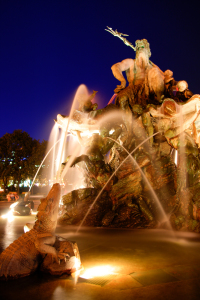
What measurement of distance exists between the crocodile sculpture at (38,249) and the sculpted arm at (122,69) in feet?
35.9

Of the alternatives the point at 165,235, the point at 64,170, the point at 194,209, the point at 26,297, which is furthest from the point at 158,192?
the point at 26,297

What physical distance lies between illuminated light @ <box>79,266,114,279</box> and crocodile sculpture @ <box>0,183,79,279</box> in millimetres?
278

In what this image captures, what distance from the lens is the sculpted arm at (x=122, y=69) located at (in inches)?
549

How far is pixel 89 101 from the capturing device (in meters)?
13.6

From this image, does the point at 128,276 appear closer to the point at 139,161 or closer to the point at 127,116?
the point at 139,161

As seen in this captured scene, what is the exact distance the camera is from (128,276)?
3859mm

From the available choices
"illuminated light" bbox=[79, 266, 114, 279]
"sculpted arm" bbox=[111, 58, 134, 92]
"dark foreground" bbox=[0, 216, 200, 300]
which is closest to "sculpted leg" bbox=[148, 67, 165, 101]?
"sculpted arm" bbox=[111, 58, 134, 92]

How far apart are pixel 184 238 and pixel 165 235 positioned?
626 millimetres

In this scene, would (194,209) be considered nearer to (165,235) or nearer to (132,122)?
(165,235)

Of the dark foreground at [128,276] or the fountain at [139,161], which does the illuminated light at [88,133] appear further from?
the dark foreground at [128,276]

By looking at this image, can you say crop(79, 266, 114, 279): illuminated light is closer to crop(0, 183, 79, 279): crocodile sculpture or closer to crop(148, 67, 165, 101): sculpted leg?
crop(0, 183, 79, 279): crocodile sculpture

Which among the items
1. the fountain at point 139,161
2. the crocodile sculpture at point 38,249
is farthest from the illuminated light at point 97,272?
the fountain at point 139,161

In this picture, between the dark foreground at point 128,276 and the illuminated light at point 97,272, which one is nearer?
the dark foreground at point 128,276

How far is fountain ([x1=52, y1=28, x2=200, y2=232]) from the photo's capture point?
9062mm
